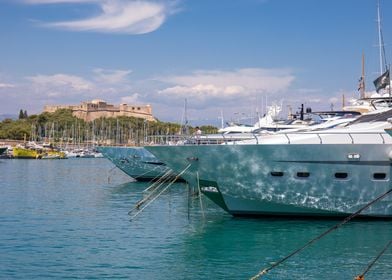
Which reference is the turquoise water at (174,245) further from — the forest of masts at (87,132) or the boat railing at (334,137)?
the forest of masts at (87,132)

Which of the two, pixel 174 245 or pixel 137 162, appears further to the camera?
pixel 137 162

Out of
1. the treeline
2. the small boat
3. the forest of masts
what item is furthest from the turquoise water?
the forest of masts

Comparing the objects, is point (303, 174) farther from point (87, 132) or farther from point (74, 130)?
point (74, 130)

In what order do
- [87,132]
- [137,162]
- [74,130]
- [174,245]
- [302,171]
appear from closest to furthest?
[174,245]
[302,171]
[137,162]
[87,132]
[74,130]

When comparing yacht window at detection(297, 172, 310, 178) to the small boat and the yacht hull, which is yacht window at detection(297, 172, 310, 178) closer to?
the yacht hull

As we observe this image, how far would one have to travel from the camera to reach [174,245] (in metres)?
19.2

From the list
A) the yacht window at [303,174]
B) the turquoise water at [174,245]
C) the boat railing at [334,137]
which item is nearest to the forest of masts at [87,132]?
the turquoise water at [174,245]

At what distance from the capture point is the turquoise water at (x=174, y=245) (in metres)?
15.6

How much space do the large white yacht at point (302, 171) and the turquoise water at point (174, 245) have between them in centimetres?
76

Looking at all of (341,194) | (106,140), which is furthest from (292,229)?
(106,140)

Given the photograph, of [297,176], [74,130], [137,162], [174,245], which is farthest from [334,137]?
[74,130]

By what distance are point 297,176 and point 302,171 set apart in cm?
25

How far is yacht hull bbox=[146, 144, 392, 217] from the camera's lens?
21.9 m

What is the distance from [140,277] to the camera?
1498 cm
